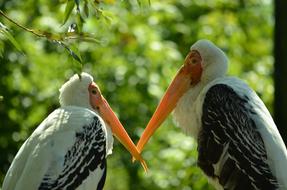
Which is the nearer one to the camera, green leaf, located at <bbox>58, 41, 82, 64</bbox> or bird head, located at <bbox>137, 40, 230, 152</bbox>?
green leaf, located at <bbox>58, 41, 82, 64</bbox>

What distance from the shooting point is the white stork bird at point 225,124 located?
834 cm

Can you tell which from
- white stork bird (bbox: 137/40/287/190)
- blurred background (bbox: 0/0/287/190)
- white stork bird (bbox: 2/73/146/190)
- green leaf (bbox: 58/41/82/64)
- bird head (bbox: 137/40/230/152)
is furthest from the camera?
blurred background (bbox: 0/0/287/190)

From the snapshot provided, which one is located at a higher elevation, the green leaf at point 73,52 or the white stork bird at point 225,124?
the green leaf at point 73,52

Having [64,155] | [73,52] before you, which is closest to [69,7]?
[73,52]

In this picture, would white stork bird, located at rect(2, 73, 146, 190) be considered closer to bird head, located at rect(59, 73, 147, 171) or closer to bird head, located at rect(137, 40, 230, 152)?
bird head, located at rect(59, 73, 147, 171)

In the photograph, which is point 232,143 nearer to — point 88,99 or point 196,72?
point 196,72

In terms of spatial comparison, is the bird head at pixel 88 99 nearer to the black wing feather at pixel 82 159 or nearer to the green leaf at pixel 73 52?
the black wing feather at pixel 82 159

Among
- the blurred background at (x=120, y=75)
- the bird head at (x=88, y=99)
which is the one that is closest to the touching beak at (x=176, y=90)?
the bird head at (x=88, y=99)

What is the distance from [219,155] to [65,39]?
6.95ft

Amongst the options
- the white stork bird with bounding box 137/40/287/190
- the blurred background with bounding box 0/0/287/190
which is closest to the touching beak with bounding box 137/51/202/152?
the white stork bird with bounding box 137/40/287/190

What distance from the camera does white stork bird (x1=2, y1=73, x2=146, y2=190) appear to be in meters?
7.63

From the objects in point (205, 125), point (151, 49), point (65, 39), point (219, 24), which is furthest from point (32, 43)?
point (65, 39)

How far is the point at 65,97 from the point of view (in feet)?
29.2

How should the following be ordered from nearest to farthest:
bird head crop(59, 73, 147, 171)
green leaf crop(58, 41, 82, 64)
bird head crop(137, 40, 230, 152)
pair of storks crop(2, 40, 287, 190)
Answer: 1. green leaf crop(58, 41, 82, 64)
2. pair of storks crop(2, 40, 287, 190)
3. bird head crop(59, 73, 147, 171)
4. bird head crop(137, 40, 230, 152)
